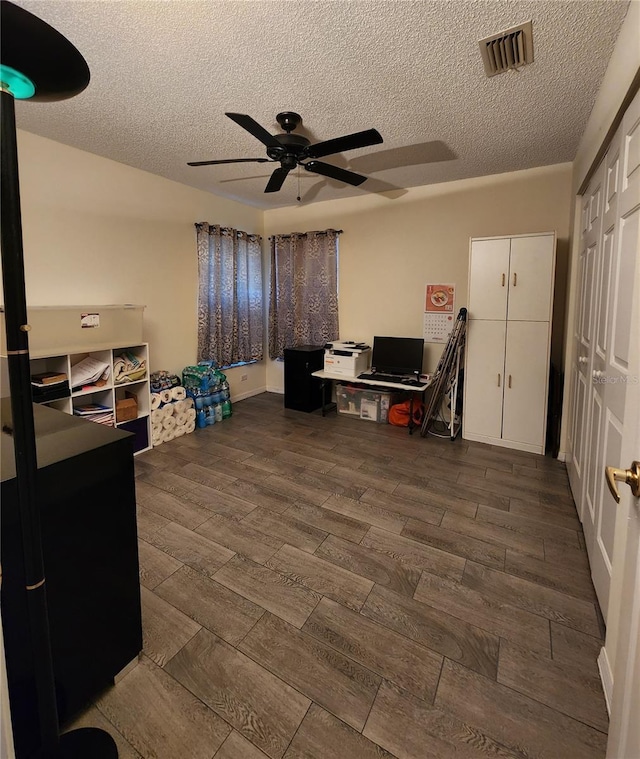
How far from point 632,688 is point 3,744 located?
4.12ft

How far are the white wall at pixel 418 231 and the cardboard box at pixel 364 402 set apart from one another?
0.68 meters

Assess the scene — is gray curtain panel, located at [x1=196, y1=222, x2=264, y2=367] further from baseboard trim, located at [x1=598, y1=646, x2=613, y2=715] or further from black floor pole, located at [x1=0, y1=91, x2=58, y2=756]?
baseboard trim, located at [x1=598, y1=646, x2=613, y2=715]

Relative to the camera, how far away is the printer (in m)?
4.34

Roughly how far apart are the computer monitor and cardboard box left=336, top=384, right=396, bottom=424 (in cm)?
31

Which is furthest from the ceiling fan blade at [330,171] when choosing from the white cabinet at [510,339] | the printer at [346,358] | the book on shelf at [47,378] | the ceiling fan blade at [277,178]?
the book on shelf at [47,378]

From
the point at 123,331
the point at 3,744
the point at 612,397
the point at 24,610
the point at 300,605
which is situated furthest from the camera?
the point at 123,331

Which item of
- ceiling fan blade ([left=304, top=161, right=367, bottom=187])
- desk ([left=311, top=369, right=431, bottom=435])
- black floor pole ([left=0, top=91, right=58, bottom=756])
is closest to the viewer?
black floor pole ([left=0, top=91, right=58, bottom=756])

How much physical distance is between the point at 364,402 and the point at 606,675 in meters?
3.31

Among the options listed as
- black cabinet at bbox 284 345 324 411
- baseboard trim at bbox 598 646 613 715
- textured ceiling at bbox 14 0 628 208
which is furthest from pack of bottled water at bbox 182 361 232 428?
baseboard trim at bbox 598 646 613 715

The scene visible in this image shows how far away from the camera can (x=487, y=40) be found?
1844mm

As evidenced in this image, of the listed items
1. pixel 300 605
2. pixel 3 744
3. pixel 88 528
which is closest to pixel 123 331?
pixel 88 528

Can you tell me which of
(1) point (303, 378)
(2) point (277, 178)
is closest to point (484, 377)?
(1) point (303, 378)

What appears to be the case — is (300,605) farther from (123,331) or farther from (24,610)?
(123,331)

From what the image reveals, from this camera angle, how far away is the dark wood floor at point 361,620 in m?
1.26
